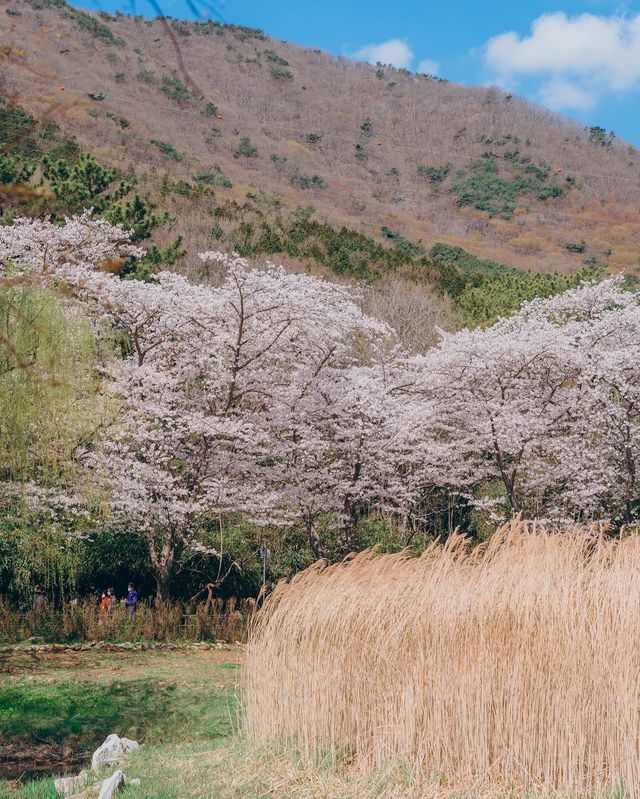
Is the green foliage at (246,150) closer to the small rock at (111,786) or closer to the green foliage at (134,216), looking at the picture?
the green foliage at (134,216)

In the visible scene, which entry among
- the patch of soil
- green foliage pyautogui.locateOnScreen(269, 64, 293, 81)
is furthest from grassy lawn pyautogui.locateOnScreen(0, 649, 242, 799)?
green foliage pyautogui.locateOnScreen(269, 64, 293, 81)

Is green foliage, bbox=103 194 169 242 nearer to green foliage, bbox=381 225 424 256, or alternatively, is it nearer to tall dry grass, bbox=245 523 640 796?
tall dry grass, bbox=245 523 640 796

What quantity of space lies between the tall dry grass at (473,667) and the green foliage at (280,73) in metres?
66.6

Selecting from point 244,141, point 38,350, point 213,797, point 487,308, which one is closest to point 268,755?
point 213,797

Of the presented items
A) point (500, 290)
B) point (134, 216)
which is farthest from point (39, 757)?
point (500, 290)

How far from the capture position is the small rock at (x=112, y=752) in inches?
264

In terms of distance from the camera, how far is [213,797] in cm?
538

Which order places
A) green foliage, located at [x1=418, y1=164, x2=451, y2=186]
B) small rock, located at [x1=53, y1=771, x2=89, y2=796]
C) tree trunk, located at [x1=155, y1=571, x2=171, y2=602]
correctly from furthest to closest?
green foliage, located at [x1=418, y1=164, x2=451, y2=186] < tree trunk, located at [x1=155, y1=571, x2=171, y2=602] < small rock, located at [x1=53, y1=771, x2=89, y2=796]

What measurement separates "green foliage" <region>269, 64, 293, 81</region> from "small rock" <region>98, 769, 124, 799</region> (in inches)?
2667

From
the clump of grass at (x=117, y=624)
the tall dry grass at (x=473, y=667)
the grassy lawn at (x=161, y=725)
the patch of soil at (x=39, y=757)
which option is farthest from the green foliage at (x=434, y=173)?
the tall dry grass at (x=473, y=667)

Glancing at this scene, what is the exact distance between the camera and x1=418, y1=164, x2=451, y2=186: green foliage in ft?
208

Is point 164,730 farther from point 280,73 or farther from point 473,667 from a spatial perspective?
point 280,73

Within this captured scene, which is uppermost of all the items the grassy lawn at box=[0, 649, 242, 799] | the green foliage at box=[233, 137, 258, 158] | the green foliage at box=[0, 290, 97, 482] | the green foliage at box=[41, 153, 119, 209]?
the green foliage at box=[233, 137, 258, 158]

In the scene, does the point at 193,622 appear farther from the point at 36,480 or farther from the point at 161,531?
the point at 36,480
